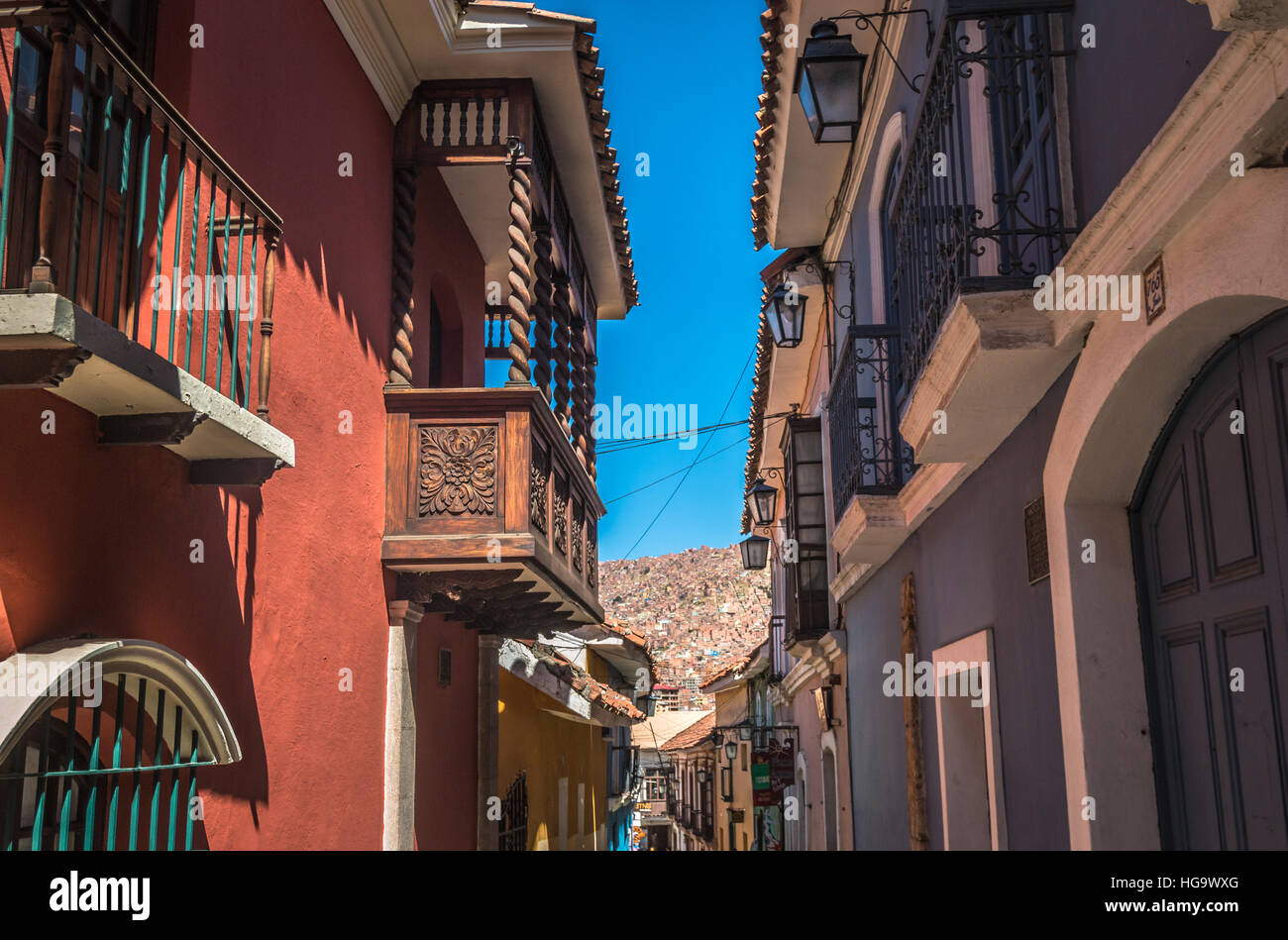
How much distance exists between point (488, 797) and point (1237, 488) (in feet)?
27.4

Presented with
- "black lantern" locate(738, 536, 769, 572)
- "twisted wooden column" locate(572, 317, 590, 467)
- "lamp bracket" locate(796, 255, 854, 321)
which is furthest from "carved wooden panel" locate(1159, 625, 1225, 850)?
"black lantern" locate(738, 536, 769, 572)

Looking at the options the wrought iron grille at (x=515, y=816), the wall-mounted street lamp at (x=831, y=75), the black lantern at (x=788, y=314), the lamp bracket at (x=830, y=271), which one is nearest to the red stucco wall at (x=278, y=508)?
the wall-mounted street lamp at (x=831, y=75)

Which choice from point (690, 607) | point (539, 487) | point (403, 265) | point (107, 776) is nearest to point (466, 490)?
point (539, 487)

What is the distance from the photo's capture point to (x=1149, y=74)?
307 centimetres

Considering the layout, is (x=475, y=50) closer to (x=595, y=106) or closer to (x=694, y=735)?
(x=595, y=106)

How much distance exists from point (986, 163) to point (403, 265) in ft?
14.7

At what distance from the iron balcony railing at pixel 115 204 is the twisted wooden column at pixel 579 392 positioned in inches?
215

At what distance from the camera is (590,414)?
1180cm

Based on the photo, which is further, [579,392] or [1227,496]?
[579,392]

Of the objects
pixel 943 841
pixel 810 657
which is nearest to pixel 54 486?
pixel 943 841

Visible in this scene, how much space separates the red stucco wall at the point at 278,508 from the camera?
3.81m

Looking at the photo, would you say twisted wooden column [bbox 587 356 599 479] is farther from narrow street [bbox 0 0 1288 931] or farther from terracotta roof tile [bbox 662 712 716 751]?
terracotta roof tile [bbox 662 712 716 751]

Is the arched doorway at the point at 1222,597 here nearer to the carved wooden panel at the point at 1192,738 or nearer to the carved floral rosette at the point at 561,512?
the carved wooden panel at the point at 1192,738
